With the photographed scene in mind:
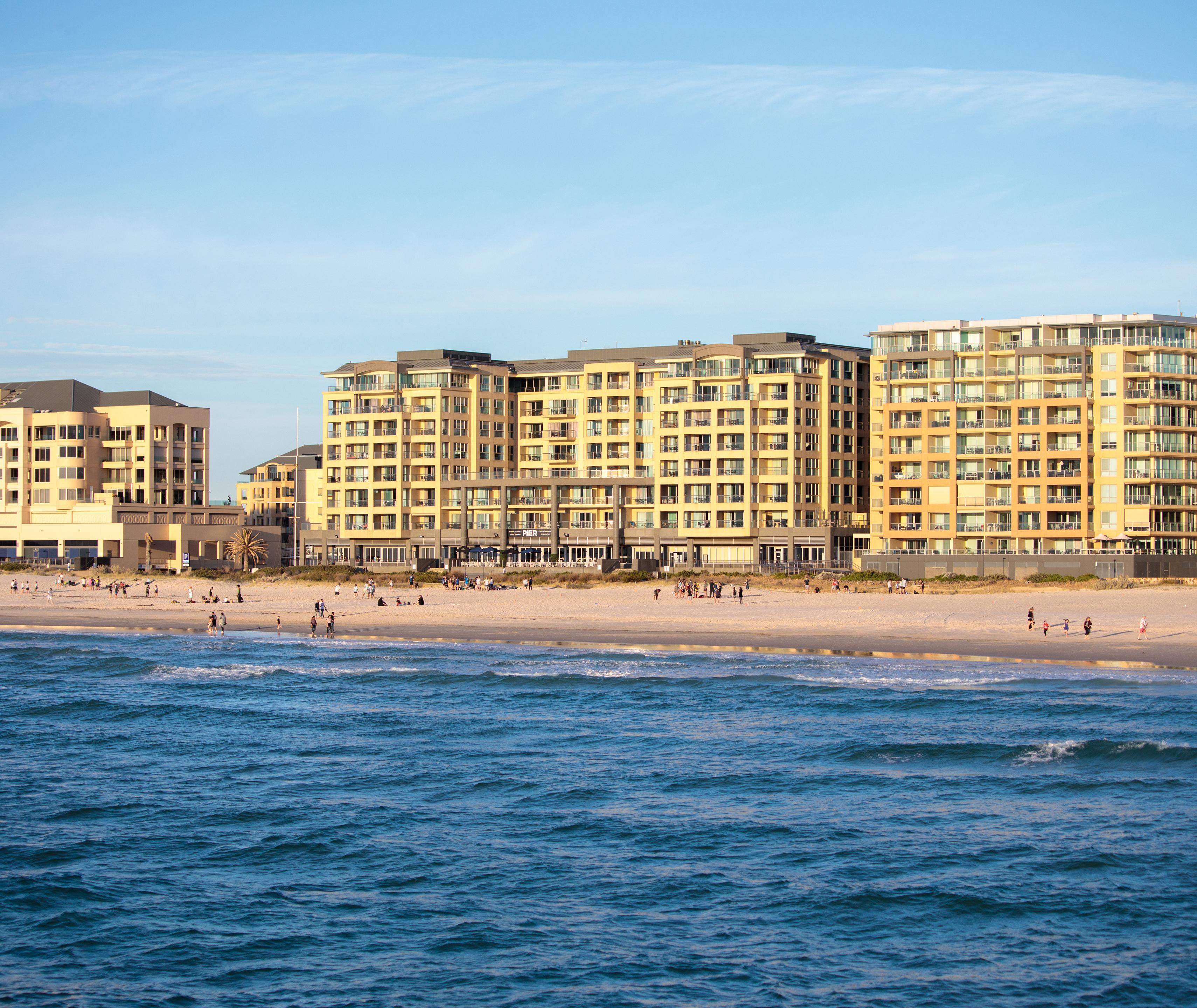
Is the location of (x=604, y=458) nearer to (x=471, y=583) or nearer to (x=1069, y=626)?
(x=471, y=583)

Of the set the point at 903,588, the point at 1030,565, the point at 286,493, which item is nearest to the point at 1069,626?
the point at 903,588

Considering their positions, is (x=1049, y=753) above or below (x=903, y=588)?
below

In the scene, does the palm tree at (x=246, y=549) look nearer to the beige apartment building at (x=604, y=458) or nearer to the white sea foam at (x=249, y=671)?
the beige apartment building at (x=604, y=458)

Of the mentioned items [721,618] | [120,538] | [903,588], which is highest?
[120,538]

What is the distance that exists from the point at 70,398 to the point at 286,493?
3792cm

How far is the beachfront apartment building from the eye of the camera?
138875mm

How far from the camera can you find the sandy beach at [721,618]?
185 ft

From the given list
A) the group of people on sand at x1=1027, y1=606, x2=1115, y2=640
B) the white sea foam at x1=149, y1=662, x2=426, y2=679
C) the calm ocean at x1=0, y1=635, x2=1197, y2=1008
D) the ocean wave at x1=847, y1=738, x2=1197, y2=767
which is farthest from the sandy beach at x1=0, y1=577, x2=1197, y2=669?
the ocean wave at x1=847, y1=738, x2=1197, y2=767

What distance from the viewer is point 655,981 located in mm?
19688

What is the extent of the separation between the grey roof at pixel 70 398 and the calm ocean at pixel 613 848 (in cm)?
9432

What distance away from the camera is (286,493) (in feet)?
551

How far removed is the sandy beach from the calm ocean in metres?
9.99

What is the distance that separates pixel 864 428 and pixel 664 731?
75484 mm

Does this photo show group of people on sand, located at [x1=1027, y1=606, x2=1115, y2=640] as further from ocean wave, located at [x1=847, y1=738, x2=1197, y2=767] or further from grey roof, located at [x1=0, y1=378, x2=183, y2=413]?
grey roof, located at [x1=0, y1=378, x2=183, y2=413]
